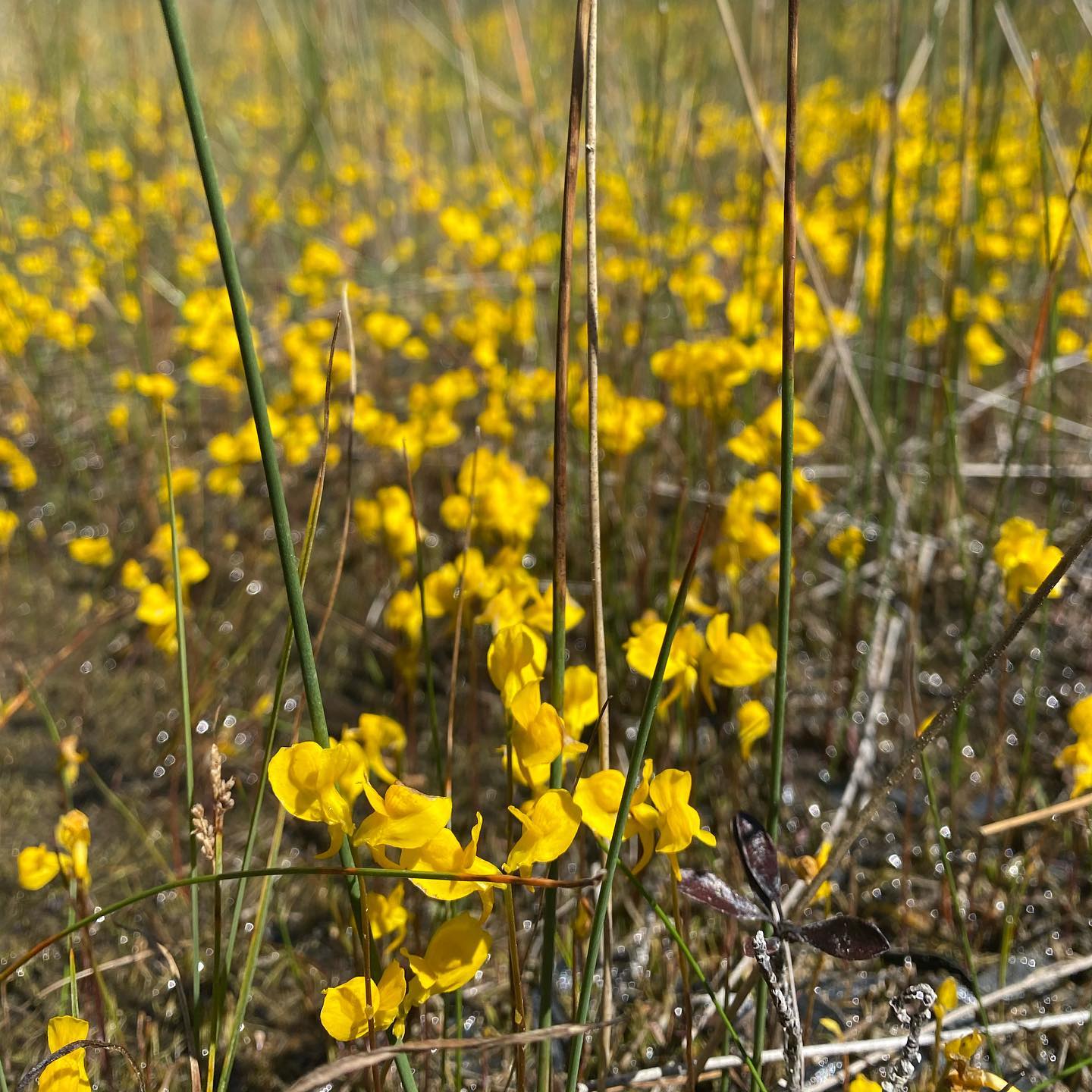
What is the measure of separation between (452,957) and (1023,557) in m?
0.84

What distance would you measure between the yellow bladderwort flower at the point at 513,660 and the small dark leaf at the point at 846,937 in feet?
0.97

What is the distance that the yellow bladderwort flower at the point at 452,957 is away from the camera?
58 centimetres

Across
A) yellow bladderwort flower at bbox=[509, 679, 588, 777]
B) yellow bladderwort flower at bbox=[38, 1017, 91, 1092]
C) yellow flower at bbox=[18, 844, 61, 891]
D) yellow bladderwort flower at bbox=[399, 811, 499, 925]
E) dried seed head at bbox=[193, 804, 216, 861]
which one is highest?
yellow bladderwort flower at bbox=[509, 679, 588, 777]

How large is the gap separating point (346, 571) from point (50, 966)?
3.47ft

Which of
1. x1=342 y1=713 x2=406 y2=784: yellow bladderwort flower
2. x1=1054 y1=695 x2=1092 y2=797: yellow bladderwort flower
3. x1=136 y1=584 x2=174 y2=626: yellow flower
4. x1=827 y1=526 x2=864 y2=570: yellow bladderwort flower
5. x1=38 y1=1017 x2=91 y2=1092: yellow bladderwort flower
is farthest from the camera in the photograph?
x1=827 y1=526 x2=864 y2=570: yellow bladderwort flower

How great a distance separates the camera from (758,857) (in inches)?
29.6

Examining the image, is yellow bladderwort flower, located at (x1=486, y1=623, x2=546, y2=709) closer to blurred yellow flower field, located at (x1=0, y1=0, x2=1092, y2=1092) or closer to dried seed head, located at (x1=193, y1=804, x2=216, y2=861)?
blurred yellow flower field, located at (x1=0, y1=0, x2=1092, y2=1092)

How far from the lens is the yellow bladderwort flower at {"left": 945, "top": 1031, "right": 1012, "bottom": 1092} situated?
739mm

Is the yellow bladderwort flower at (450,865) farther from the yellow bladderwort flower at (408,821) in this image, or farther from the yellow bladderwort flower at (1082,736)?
the yellow bladderwort flower at (1082,736)

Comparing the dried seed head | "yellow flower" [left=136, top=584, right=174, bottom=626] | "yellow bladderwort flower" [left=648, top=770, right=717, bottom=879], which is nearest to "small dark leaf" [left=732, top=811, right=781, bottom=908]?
"yellow bladderwort flower" [left=648, top=770, right=717, bottom=879]

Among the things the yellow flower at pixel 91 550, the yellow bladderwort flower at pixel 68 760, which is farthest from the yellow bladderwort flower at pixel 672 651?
the yellow flower at pixel 91 550

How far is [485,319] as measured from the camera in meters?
2.33

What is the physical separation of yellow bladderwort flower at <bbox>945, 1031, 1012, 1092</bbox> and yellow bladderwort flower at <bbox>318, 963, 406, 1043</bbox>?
0.49 m

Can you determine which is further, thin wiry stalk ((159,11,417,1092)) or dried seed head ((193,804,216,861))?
dried seed head ((193,804,216,861))
